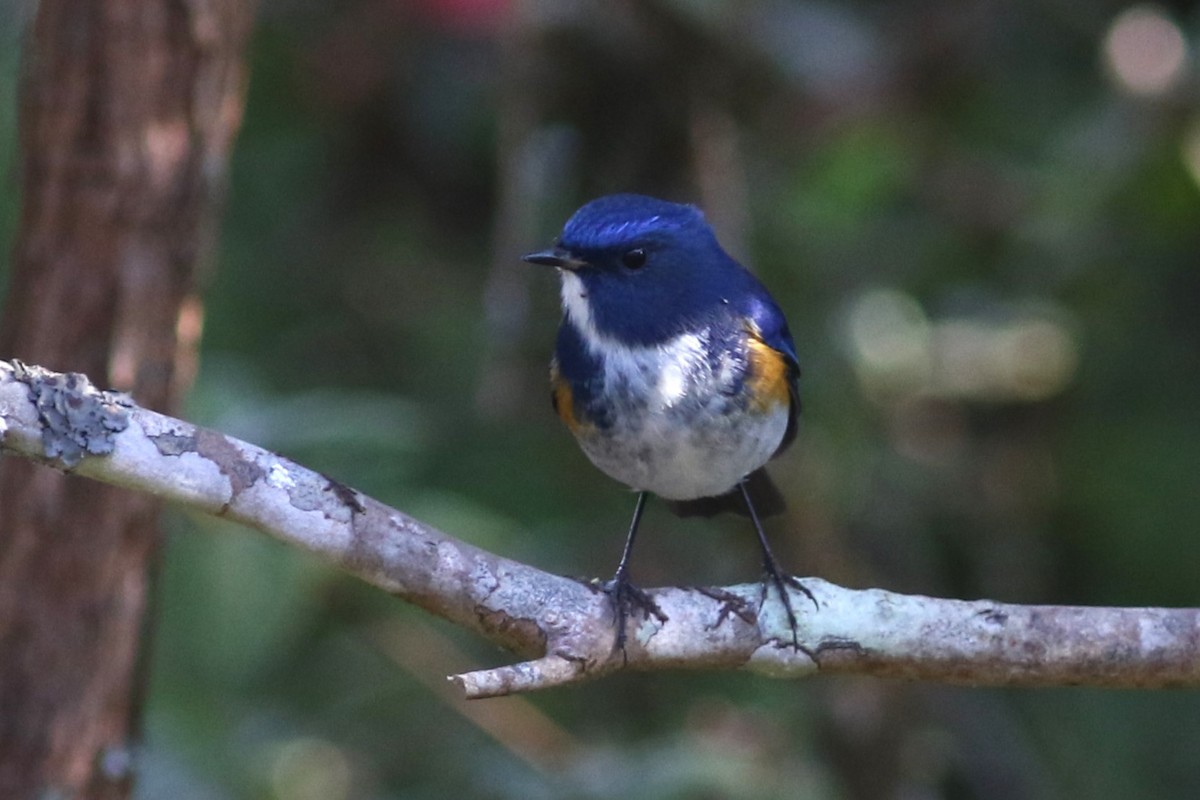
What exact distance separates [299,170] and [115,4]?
2.62m

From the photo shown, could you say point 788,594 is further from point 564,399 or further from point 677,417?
point 564,399

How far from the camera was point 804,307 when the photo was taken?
574 centimetres

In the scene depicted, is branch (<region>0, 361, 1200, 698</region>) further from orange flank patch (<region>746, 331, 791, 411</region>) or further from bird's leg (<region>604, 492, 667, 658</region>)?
orange flank patch (<region>746, 331, 791, 411</region>)

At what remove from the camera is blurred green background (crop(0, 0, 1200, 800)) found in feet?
16.5

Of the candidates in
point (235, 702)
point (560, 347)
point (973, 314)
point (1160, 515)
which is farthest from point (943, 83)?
point (235, 702)

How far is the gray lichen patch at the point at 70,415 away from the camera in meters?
2.56

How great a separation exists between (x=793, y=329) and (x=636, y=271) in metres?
1.85

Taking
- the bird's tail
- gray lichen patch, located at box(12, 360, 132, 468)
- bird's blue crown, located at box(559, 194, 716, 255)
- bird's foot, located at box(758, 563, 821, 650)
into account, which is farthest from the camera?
the bird's tail

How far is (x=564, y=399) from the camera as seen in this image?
152 inches

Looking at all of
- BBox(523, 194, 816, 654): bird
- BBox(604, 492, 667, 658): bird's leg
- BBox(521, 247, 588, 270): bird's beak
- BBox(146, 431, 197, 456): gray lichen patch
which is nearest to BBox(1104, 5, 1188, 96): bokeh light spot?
BBox(523, 194, 816, 654): bird

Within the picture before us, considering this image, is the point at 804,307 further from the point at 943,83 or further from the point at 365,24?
the point at 365,24

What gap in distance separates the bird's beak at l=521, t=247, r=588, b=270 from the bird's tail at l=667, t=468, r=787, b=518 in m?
0.80

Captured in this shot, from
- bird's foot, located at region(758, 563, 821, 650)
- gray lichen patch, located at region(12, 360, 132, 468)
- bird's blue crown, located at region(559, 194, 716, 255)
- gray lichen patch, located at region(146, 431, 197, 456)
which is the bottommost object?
bird's foot, located at region(758, 563, 821, 650)

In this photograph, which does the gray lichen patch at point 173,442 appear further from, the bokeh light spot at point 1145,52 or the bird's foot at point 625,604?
the bokeh light spot at point 1145,52
